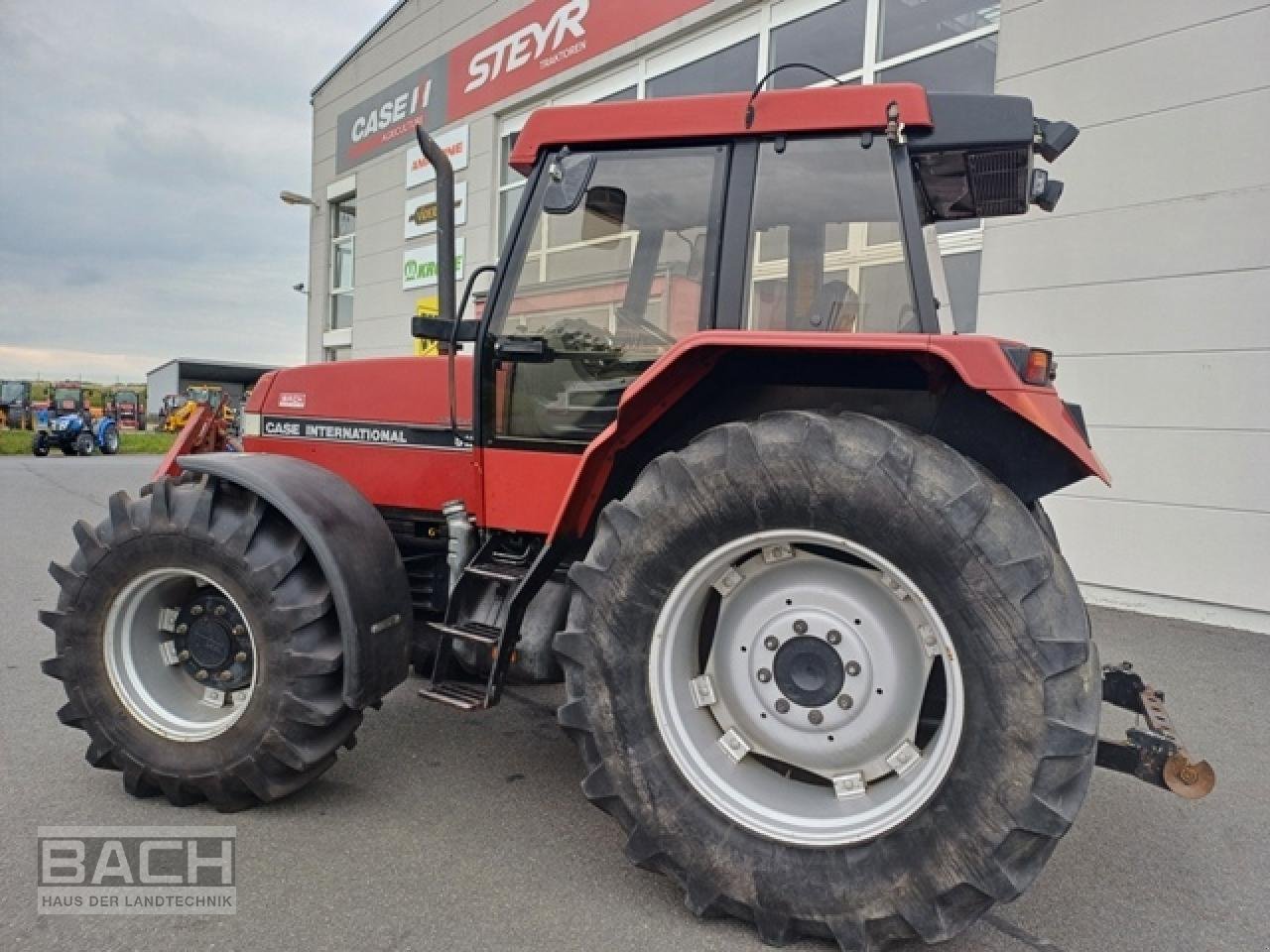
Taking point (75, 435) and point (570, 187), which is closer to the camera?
point (570, 187)

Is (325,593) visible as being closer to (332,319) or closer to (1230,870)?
(1230,870)

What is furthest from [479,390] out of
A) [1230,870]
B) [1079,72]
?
[1079,72]

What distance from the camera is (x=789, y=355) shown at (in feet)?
8.22

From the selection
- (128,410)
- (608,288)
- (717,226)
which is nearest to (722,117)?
(717,226)

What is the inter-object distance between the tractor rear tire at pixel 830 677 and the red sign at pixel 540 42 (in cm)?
838

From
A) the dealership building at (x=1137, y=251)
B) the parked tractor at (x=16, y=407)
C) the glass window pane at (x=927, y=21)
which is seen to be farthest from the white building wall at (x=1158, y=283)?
the parked tractor at (x=16, y=407)

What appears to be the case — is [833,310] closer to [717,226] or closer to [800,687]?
[717,226]

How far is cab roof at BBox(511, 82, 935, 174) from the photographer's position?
2.49 meters

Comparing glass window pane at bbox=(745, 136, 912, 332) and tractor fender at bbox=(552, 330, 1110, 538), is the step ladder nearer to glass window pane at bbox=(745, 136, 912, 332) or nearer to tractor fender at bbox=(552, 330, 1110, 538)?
tractor fender at bbox=(552, 330, 1110, 538)

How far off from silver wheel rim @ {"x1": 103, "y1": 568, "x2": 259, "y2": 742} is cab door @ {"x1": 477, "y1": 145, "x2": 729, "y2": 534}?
109 centimetres

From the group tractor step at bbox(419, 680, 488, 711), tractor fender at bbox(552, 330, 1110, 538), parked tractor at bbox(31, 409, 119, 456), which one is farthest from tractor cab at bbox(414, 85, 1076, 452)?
parked tractor at bbox(31, 409, 119, 456)

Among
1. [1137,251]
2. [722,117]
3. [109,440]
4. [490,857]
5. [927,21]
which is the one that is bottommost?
[109,440]

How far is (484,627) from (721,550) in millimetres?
1068

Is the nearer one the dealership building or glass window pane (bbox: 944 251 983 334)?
the dealership building
